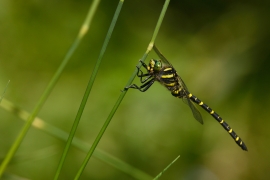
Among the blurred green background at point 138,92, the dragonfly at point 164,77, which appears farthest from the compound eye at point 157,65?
the blurred green background at point 138,92

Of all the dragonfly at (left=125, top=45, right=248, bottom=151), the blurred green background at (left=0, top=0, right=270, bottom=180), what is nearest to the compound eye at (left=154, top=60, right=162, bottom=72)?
the dragonfly at (left=125, top=45, right=248, bottom=151)

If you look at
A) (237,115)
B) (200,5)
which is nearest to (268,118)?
(237,115)

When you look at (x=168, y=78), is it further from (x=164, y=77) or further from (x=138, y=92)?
(x=138, y=92)

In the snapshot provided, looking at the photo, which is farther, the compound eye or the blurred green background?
the blurred green background

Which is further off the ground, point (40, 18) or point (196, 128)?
point (40, 18)

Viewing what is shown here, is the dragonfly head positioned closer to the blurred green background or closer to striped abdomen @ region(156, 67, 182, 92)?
striped abdomen @ region(156, 67, 182, 92)

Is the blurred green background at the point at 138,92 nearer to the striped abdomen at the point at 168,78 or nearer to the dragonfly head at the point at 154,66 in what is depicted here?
the striped abdomen at the point at 168,78

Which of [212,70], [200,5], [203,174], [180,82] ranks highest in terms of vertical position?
[200,5]

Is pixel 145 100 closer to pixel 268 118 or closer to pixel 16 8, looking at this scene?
pixel 268 118
